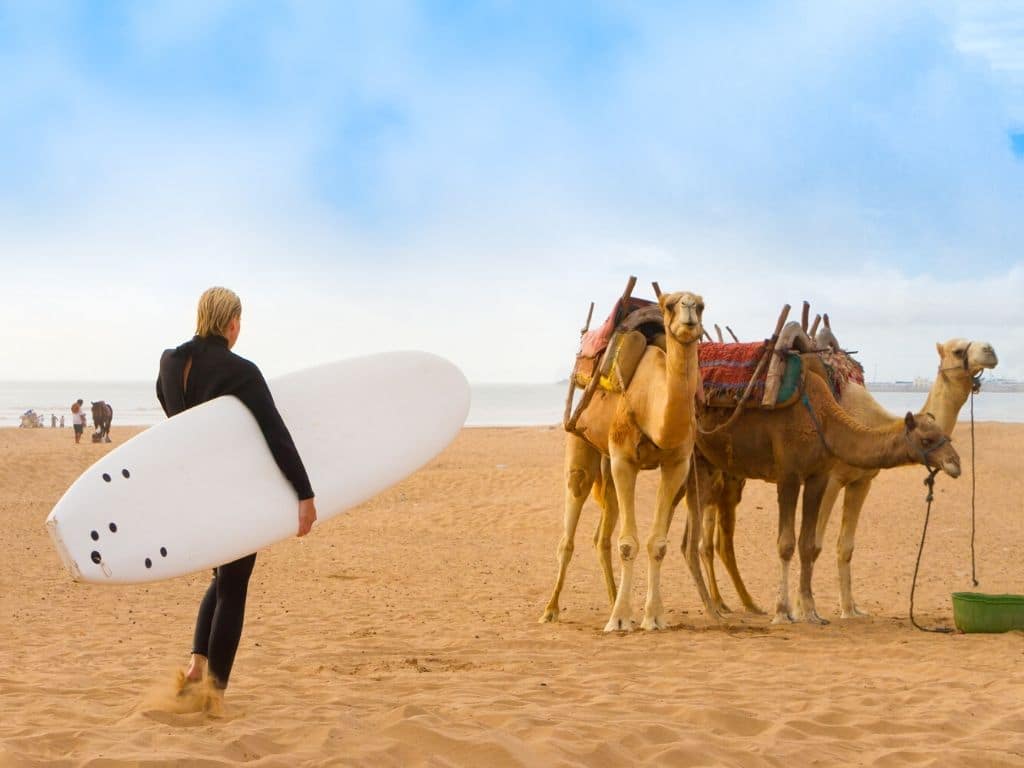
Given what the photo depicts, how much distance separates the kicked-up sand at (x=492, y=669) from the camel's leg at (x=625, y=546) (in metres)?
0.28

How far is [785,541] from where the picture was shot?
9492 mm

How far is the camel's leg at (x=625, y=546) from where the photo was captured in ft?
28.7

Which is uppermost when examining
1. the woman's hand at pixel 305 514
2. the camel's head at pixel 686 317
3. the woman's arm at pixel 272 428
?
the camel's head at pixel 686 317

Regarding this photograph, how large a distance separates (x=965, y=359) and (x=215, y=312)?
23.4 ft

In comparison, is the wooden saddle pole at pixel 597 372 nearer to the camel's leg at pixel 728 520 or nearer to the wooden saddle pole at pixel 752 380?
the wooden saddle pole at pixel 752 380

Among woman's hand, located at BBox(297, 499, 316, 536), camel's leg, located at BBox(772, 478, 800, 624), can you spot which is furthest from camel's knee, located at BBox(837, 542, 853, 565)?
woman's hand, located at BBox(297, 499, 316, 536)

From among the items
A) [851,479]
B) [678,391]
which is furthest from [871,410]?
[678,391]

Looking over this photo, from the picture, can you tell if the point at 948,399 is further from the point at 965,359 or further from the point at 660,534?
the point at 660,534

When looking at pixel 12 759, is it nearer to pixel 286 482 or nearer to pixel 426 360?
pixel 286 482

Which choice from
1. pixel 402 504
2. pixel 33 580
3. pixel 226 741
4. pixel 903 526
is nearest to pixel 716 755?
pixel 226 741

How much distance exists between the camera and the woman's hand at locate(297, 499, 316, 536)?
5.20 meters

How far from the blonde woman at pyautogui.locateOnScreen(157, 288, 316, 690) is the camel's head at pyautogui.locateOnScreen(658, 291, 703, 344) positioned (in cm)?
354

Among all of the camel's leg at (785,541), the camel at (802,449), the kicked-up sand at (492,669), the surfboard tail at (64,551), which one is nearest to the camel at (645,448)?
the kicked-up sand at (492,669)

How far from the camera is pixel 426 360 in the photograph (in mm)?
6730
